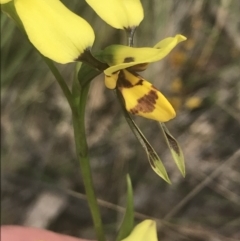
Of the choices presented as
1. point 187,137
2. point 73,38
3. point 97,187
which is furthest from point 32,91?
point 73,38

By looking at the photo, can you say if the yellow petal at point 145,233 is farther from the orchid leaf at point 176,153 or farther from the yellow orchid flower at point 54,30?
the yellow orchid flower at point 54,30

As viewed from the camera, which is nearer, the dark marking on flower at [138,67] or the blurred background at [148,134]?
the dark marking on flower at [138,67]

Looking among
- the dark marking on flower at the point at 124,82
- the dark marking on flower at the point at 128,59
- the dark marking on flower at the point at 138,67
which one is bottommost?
the dark marking on flower at the point at 124,82

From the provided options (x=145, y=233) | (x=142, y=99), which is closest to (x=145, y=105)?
(x=142, y=99)

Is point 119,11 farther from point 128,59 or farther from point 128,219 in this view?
point 128,219

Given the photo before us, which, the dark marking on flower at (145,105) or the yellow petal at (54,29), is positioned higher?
the yellow petal at (54,29)

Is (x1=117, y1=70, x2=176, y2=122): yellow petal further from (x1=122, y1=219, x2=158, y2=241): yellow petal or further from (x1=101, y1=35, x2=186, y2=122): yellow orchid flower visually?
(x1=122, y1=219, x2=158, y2=241): yellow petal

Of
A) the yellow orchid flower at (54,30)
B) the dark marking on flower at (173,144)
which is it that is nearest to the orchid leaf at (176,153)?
the dark marking on flower at (173,144)
